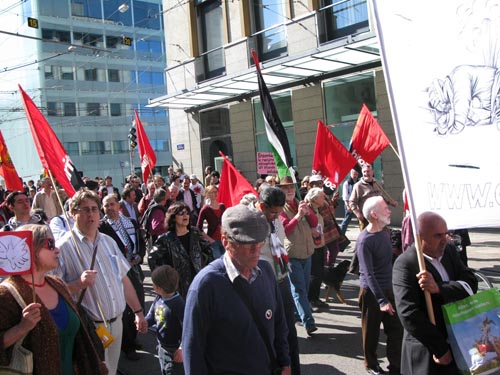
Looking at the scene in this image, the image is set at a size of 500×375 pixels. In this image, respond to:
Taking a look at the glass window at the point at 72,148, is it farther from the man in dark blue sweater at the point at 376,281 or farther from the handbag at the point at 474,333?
the handbag at the point at 474,333

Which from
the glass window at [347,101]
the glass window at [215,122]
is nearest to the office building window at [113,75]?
the glass window at [215,122]

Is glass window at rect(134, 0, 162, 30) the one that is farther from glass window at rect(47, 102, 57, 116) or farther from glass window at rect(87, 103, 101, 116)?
glass window at rect(47, 102, 57, 116)

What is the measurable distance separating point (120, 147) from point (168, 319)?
155 ft

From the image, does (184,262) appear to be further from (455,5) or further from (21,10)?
(21,10)

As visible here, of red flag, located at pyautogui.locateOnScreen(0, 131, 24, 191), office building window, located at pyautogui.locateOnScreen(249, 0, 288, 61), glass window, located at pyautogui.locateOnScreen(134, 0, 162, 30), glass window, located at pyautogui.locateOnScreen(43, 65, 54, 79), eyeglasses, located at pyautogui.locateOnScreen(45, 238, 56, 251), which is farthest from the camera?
glass window, located at pyautogui.locateOnScreen(134, 0, 162, 30)

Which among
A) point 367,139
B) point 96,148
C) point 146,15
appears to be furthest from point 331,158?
point 146,15

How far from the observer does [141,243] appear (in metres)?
6.54

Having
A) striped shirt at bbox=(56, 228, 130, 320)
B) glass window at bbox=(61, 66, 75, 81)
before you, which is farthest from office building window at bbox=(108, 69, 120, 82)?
striped shirt at bbox=(56, 228, 130, 320)

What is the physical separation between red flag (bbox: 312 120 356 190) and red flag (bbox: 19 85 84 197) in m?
4.26

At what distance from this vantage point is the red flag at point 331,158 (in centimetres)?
841

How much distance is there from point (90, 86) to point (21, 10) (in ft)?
28.4

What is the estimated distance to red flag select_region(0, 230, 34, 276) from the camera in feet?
9.94

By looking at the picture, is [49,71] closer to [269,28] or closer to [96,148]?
[96,148]

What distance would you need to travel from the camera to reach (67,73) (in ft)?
152
